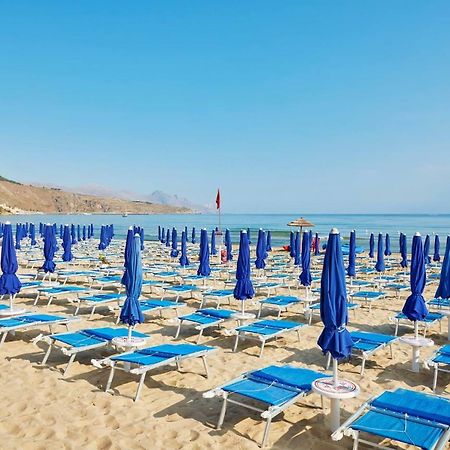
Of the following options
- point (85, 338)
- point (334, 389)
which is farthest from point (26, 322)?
point (334, 389)

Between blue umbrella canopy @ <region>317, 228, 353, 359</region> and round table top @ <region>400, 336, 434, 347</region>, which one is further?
round table top @ <region>400, 336, 434, 347</region>

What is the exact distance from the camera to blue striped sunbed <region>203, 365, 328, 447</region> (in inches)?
182

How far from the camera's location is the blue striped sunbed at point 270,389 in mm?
4633

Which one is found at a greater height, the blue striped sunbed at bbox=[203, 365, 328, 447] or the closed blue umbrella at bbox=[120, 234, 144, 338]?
the closed blue umbrella at bbox=[120, 234, 144, 338]

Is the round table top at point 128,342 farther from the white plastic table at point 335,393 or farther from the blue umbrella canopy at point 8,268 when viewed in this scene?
the blue umbrella canopy at point 8,268

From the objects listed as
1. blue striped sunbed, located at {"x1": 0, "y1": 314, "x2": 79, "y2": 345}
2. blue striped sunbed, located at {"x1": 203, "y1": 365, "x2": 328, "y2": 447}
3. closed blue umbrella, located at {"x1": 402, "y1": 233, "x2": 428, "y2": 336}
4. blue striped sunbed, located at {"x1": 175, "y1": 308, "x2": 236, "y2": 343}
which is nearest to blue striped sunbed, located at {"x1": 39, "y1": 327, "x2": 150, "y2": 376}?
blue striped sunbed, located at {"x1": 0, "y1": 314, "x2": 79, "y2": 345}

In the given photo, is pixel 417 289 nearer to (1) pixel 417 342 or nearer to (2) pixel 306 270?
(1) pixel 417 342

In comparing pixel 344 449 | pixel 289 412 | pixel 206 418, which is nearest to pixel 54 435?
pixel 206 418

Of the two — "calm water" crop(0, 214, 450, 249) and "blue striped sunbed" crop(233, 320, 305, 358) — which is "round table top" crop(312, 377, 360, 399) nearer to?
"blue striped sunbed" crop(233, 320, 305, 358)

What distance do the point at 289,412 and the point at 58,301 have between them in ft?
28.9

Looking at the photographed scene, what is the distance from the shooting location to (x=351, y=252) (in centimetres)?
1318

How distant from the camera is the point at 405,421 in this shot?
425cm

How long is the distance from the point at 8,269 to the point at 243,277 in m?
5.10

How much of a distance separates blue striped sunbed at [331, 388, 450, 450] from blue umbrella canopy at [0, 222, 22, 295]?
7.48 meters
